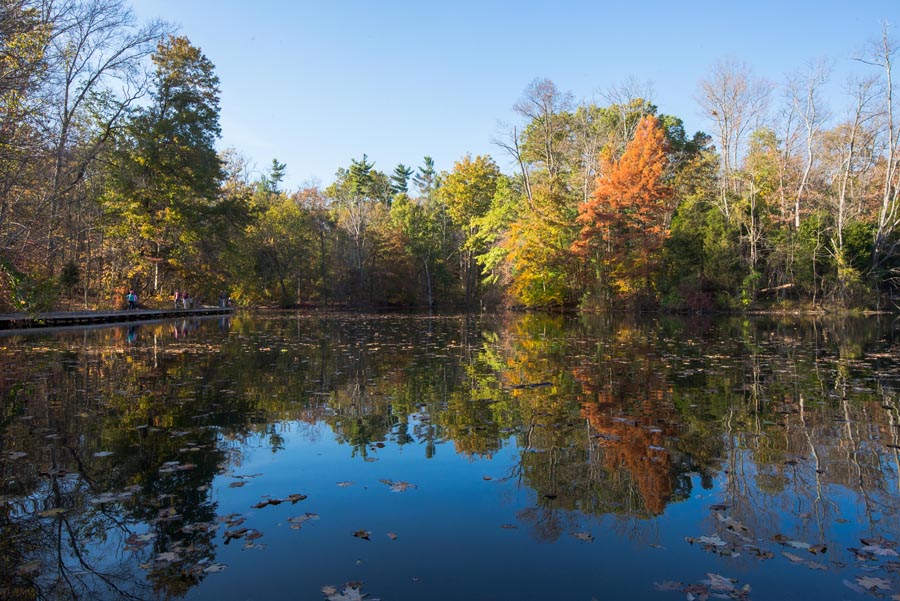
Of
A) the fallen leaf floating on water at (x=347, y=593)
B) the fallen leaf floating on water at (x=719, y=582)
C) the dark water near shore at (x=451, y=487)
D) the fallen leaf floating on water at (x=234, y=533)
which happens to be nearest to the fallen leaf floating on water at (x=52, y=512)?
the dark water near shore at (x=451, y=487)

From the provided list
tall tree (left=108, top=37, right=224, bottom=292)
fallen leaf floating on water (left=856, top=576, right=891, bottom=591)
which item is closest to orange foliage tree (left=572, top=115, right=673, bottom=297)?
tall tree (left=108, top=37, right=224, bottom=292)

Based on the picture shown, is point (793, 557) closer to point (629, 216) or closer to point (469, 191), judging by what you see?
point (629, 216)

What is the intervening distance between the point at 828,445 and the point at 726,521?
2.64 m

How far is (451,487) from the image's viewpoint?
4.78 meters

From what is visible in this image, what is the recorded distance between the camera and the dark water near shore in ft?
10.7

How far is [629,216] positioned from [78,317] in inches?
1253

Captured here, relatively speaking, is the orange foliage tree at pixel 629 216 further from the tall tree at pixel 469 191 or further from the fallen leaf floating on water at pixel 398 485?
the fallen leaf floating on water at pixel 398 485

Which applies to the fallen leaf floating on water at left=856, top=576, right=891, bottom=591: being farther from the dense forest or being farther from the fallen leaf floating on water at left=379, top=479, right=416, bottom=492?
the dense forest

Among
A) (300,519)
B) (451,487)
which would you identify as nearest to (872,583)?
(451,487)

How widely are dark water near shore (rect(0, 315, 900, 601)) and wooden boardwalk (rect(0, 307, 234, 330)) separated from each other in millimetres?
12676

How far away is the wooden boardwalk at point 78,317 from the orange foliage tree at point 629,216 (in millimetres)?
26122

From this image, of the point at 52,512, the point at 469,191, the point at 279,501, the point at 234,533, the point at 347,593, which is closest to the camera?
the point at 347,593

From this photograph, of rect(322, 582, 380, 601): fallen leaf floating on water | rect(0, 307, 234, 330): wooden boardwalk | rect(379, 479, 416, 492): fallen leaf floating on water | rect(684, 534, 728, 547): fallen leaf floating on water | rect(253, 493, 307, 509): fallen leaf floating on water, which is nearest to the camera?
rect(322, 582, 380, 601): fallen leaf floating on water

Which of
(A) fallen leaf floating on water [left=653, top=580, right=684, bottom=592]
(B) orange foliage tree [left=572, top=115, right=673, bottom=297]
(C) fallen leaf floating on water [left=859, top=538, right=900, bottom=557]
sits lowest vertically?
(A) fallen leaf floating on water [left=653, top=580, right=684, bottom=592]
